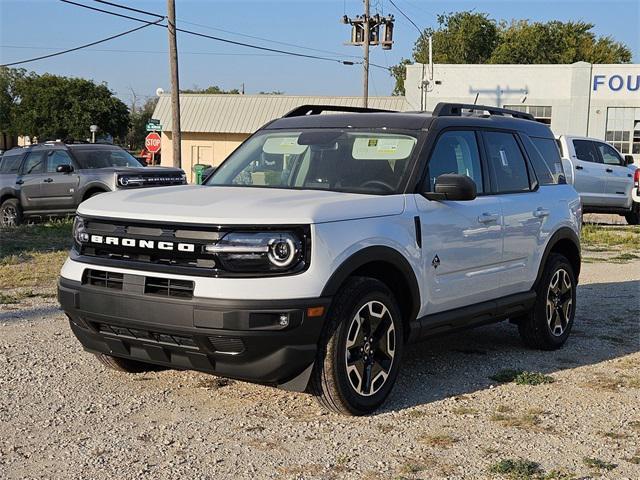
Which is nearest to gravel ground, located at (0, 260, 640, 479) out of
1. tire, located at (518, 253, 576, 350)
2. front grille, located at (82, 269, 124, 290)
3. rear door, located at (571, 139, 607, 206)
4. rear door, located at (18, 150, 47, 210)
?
tire, located at (518, 253, 576, 350)

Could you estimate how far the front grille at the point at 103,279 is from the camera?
190 inches

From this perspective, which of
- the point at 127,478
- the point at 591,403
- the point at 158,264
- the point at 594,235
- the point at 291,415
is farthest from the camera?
the point at 594,235

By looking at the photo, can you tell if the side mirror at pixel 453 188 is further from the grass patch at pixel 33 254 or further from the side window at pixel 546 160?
the grass patch at pixel 33 254

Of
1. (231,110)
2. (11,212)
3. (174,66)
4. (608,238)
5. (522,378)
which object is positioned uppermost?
(174,66)

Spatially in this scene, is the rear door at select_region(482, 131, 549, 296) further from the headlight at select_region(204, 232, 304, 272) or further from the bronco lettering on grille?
the bronco lettering on grille

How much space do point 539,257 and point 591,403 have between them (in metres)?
1.63

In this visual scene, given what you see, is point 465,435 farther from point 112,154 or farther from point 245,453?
point 112,154

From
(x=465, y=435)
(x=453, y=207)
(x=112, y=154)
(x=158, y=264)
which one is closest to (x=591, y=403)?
(x=465, y=435)

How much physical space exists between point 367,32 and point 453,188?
31606 mm

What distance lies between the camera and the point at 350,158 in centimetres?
579

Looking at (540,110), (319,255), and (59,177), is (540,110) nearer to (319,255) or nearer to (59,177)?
(59,177)

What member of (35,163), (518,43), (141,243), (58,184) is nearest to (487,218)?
(141,243)

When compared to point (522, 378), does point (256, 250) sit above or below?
above

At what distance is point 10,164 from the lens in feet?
57.6
